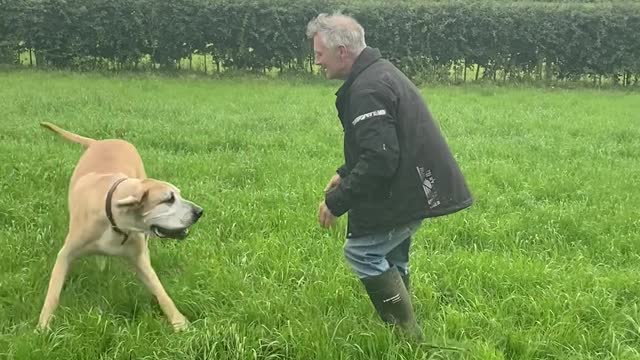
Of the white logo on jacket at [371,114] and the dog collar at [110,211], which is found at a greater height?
the white logo on jacket at [371,114]

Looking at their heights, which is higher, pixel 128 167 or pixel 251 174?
pixel 128 167

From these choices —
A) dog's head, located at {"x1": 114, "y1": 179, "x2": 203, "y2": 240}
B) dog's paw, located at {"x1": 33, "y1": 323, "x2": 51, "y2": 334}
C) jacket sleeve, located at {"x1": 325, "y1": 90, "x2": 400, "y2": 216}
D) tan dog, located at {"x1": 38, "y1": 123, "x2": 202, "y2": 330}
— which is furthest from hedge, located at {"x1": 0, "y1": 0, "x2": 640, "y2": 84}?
jacket sleeve, located at {"x1": 325, "y1": 90, "x2": 400, "y2": 216}

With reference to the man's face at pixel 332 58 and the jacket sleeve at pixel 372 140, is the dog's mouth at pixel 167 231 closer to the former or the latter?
the jacket sleeve at pixel 372 140

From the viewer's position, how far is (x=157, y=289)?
4707mm

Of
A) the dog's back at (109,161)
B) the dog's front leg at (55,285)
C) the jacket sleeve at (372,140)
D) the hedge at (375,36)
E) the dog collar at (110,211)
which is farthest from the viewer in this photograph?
the hedge at (375,36)

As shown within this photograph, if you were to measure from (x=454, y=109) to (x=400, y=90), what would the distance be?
10.8 m

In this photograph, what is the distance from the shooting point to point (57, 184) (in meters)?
7.29

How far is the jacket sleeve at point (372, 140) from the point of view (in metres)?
3.77

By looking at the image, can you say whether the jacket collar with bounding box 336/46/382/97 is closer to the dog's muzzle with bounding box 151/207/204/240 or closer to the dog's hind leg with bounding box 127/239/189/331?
the dog's muzzle with bounding box 151/207/204/240

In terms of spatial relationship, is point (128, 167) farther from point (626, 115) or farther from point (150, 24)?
point (150, 24)

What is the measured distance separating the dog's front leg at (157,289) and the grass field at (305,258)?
0.10 metres

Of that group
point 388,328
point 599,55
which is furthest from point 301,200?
point 599,55

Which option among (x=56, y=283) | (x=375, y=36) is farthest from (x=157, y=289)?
(x=375, y=36)

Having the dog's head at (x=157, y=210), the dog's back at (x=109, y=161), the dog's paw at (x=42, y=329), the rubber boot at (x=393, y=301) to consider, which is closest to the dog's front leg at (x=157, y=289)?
the dog's head at (x=157, y=210)
